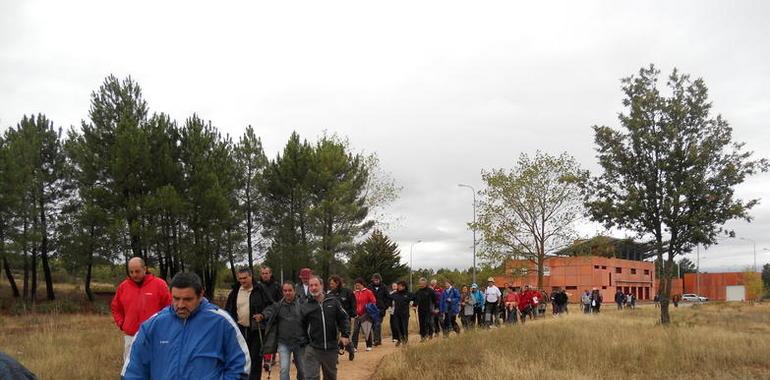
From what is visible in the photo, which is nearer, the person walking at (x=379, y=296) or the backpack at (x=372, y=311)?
the backpack at (x=372, y=311)

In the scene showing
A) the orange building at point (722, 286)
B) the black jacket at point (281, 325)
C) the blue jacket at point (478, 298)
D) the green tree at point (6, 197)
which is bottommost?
the orange building at point (722, 286)

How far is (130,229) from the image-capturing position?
30266 mm

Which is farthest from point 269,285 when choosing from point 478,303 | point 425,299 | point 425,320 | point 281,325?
point 478,303

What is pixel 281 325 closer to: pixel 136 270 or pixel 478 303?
pixel 136 270

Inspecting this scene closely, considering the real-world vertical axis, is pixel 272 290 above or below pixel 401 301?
above

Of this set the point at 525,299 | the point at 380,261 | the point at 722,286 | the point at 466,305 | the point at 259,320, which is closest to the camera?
the point at 259,320

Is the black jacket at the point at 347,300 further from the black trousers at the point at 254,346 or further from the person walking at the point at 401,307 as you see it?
the person walking at the point at 401,307

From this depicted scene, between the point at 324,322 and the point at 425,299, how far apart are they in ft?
28.9

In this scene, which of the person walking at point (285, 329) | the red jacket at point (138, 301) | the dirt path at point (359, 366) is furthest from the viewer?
the dirt path at point (359, 366)

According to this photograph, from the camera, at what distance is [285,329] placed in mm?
8594

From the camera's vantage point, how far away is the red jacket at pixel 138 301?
275 inches

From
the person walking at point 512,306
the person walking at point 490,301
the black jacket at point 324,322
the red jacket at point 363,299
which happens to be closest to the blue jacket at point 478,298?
the person walking at point 490,301

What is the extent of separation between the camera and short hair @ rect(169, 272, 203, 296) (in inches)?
153

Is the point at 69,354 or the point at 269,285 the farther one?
Result: the point at 69,354
